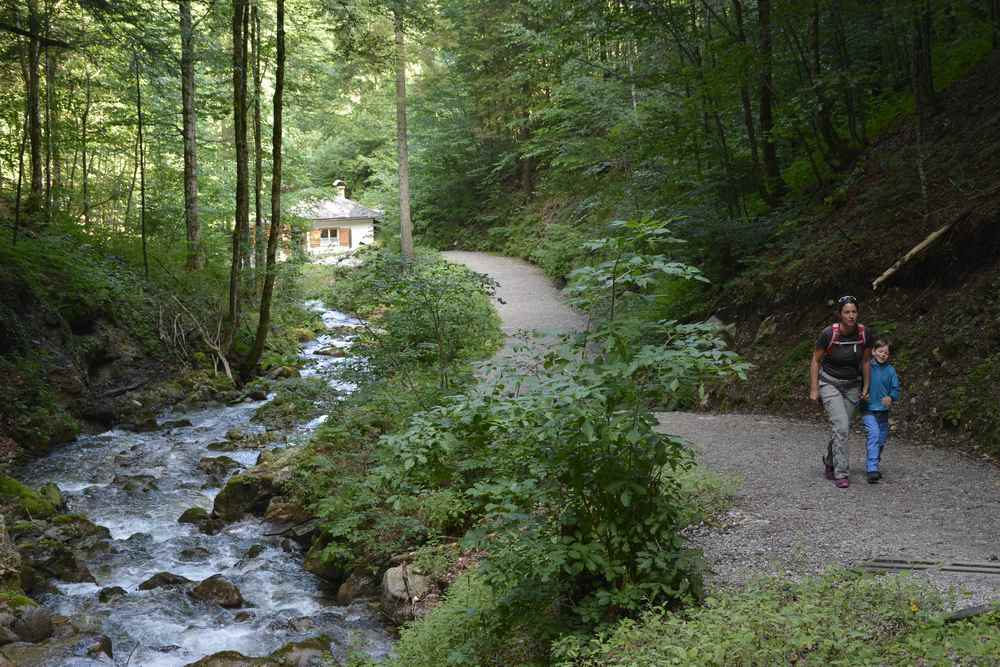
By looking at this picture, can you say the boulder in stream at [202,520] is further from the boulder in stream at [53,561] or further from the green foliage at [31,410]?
the green foliage at [31,410]

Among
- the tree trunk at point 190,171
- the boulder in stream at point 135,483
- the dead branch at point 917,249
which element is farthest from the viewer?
the tree trunk at point 190,171

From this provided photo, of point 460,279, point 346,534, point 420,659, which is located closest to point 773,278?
point 460,279

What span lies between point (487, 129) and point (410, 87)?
4032 mm

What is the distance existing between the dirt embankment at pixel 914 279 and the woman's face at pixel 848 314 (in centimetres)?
→ 204

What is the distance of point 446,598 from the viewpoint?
6.00 meters

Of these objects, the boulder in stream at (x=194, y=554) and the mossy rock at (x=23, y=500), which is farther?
the mossy rock at (x=23, y=500)

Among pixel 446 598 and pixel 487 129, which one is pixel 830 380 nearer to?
pixel 446 598

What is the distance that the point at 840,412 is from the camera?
22.0ft

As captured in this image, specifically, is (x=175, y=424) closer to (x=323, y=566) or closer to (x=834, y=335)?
(x=323, y=566)

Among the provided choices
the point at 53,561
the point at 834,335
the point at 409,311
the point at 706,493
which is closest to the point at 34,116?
the point at 409,311

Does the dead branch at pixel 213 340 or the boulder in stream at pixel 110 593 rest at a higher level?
the dead branch at pixel 213 340

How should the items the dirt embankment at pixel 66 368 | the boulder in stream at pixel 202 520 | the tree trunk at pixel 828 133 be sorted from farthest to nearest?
the tree trunk at pixel 828 133 → the dirt embankment at pixel 66 368 → the boulder in stream at pixel 202 520

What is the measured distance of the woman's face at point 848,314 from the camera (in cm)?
654

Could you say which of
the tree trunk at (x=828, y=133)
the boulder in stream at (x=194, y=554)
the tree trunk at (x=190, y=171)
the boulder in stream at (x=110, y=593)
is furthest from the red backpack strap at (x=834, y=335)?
the tree trunk at (x=190, y=171)
